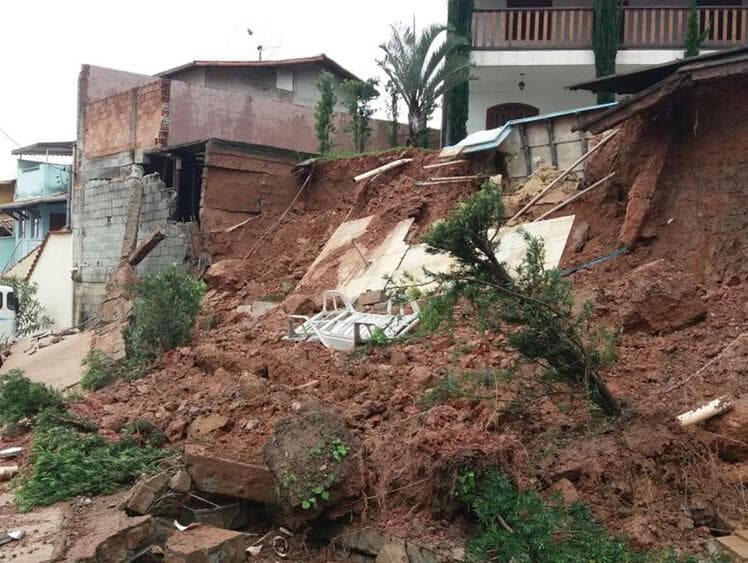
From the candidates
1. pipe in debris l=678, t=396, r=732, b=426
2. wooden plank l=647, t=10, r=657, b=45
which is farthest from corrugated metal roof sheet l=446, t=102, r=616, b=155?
pipe in debris l=678, t=396, r=732, b=426

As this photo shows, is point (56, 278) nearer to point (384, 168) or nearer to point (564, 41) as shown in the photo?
point (384, 168)

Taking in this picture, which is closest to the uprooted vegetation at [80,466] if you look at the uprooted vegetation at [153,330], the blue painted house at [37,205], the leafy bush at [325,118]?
the uprooted vegetation at [153,330]

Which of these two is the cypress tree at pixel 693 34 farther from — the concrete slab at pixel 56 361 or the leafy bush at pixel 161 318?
the concrete slab at pixel 56 361

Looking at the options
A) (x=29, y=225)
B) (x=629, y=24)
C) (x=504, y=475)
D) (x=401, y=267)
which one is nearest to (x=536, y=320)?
(x=504, y=475)

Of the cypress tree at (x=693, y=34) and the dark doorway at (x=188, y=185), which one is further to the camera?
the dark doorway at (x=188, y=185)

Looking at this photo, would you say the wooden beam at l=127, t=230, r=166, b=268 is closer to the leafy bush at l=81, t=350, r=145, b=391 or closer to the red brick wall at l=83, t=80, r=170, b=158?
the red brick wall at l=83, t=80, r=170, b=158

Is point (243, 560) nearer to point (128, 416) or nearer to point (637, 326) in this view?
point (128, 416)

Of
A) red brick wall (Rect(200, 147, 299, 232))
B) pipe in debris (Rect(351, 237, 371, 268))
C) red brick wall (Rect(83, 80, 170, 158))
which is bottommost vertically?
pipe in debris (Rect(351, 237, 371, 268))

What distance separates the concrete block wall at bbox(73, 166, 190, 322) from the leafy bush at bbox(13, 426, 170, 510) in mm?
9648

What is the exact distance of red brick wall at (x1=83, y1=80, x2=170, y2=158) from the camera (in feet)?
58.3

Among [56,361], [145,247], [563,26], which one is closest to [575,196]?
[563,26]

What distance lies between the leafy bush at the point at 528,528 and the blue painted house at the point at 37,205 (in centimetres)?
2700

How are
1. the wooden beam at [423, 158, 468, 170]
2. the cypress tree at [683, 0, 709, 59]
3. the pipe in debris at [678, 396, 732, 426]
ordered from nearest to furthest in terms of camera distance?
the pipe in debris at [678, 396, 732, 426] < the wooden beam at [423, 158, 468, 170] < the cypress tree at [683, 0, 709, 59]

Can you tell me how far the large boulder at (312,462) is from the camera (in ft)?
16.9
